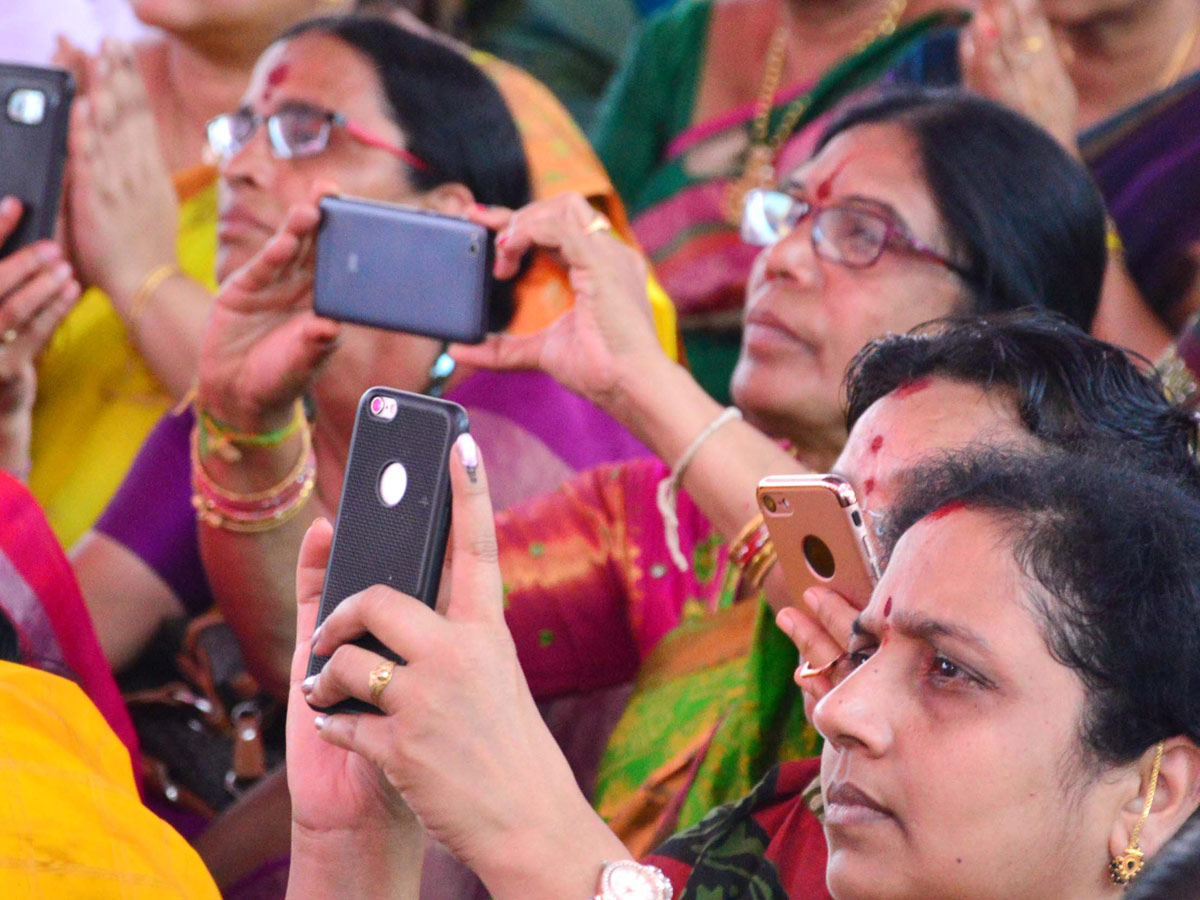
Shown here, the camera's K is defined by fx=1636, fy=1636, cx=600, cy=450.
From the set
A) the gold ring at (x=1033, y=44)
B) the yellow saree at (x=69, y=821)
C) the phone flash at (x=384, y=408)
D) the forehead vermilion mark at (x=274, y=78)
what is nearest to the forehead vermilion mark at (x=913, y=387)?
the phone flash at (x=384, y=408)

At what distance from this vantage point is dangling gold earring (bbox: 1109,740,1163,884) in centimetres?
101

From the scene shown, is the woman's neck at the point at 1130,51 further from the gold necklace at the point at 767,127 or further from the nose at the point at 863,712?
the nose at the point at 863,712

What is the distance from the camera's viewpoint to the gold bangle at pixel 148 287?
2.37m

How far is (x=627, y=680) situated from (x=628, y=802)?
0.83ft

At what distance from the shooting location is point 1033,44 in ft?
7.29

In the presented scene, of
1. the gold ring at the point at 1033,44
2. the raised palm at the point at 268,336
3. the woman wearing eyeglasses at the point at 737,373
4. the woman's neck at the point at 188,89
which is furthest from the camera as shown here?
the woman's neck at the point at 188,89

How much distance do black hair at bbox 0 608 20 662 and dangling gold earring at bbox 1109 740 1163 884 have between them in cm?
91

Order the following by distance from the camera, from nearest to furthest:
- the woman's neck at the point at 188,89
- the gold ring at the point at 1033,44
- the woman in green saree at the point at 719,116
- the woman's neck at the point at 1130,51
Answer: the gold ring at the point at 1033,44 → the woman's neck at the point at 1130,51 → the woman in green saree at the point at 719,116 → the woman's neck at the point at 188,89

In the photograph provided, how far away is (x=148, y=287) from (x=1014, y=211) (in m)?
1.28

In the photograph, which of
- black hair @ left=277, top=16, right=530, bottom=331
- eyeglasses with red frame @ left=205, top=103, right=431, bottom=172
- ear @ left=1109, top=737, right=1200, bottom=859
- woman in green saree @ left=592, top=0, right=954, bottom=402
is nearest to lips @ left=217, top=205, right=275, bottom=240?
eyeglasses with red frame @ left=205, top=103, right=431, bottom=172

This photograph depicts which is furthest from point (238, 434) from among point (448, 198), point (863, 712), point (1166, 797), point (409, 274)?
point (1166, 797)

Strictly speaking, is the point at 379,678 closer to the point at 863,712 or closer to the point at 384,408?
the point at 384,408

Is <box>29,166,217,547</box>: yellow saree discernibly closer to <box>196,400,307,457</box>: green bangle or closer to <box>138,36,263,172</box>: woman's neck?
<box>138,36,263,172</box>: woman's neck

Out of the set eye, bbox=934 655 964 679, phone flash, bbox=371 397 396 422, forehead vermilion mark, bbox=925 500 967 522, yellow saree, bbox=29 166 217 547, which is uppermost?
phone flash, bbox=371 397 396 422
